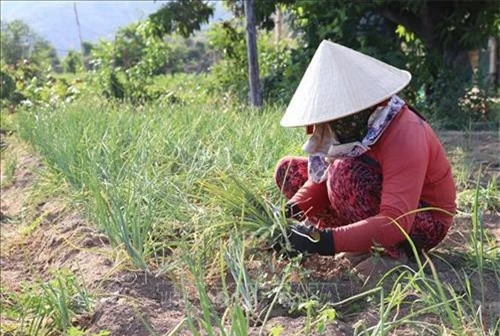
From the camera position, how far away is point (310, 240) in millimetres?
1720

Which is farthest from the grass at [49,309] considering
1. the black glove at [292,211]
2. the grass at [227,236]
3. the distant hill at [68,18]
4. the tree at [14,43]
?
the distant hill at [68,18]

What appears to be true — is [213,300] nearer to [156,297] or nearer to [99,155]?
[156,297]

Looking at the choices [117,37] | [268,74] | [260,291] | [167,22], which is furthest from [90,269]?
[117,37]

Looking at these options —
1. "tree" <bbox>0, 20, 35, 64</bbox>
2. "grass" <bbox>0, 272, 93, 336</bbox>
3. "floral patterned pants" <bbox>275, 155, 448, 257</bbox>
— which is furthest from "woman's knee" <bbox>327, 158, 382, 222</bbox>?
"tree" <bbox>0, 20, 35, 64</bbox>

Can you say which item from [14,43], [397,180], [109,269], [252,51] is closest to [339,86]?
[397,180]

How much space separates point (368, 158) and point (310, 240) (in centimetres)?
30

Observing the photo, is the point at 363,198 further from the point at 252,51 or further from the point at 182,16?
the point at 182,16

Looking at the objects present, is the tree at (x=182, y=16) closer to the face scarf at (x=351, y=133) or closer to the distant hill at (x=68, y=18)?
the face scarf at (x=351, y=133)

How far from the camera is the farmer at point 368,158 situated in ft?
5.54

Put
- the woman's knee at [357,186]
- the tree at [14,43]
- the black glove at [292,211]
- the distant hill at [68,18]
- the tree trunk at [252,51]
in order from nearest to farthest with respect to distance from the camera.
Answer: the woman's knee at [357,186]
the black glove at [292,211]
the tree trunk at [252,51]
the tree at [14,43]
the distant hill at [68,18]

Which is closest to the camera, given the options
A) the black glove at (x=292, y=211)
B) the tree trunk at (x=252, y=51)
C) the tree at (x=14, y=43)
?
the black glove at (x=292, y=211)

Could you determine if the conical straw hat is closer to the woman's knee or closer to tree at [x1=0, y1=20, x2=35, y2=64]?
the woman's knee

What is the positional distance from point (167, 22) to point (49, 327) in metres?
6.13

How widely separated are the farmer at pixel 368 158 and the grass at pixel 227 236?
0.34 feet
